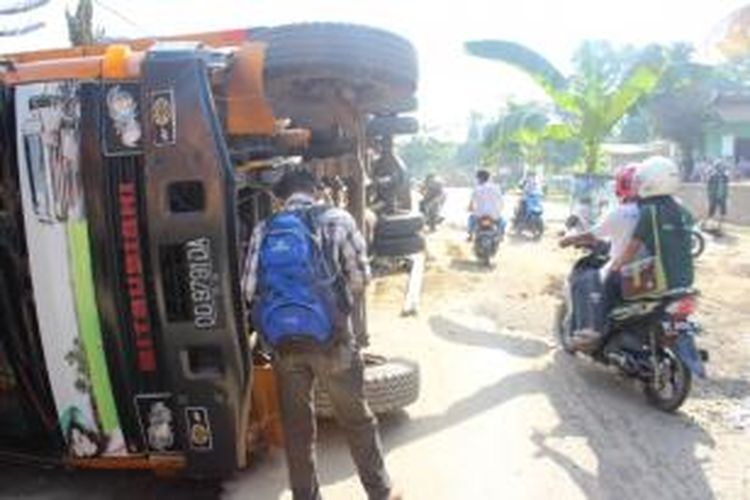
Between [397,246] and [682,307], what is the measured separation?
300 cm

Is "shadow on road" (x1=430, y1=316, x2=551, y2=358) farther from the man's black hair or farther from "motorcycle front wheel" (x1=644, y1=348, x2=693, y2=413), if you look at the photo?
the man's black hair

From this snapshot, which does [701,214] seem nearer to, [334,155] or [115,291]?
[334,155]

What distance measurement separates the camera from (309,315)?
175 inches

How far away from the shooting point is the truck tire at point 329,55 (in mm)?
5887

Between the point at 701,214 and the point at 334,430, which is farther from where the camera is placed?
the point at 701,214

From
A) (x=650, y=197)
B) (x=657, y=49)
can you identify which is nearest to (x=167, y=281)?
(x=650, y=197)

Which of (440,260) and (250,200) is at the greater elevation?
(250,200)

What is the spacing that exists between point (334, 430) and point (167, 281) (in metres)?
2.12

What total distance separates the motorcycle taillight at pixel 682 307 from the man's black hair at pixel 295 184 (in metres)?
3.07

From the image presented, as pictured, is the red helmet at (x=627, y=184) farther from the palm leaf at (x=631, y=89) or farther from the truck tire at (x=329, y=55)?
the palm leaf at (x=631, y=89)

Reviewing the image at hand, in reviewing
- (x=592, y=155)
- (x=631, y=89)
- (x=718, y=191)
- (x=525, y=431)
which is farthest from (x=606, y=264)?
(x=718, y=191)

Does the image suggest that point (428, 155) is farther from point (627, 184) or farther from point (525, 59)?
point (627, 184)

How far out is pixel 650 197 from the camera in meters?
7.10

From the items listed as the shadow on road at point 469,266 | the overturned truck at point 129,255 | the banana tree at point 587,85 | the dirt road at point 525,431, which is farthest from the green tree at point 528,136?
the overturned truck at point 129,255
